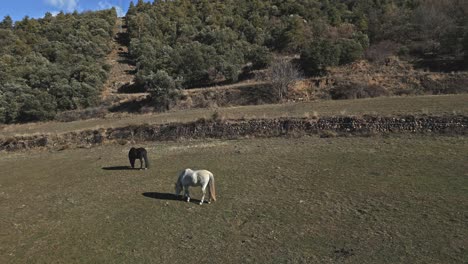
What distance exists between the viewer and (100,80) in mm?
71688

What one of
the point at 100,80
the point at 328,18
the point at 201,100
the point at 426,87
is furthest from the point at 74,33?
the point at 426,87

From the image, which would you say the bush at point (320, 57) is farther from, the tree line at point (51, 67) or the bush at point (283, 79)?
the tree line at point (51, 67)

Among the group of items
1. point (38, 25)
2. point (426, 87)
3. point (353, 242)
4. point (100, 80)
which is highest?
point (38, 25)

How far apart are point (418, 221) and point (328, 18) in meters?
81.5

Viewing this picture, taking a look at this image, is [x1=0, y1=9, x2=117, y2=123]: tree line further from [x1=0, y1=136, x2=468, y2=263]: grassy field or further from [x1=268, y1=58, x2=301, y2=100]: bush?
[x1=0, y1=136, x2=468, y2=263]: grassy field

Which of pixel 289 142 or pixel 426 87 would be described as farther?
pixel 426 87

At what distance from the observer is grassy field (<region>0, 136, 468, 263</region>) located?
11375 mm

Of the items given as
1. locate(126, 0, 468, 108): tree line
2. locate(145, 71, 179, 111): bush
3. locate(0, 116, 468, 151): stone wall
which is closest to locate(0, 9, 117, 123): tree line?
locate(126, 0, 468, 108): tree line

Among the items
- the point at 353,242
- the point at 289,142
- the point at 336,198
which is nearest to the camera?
the point at 353,242

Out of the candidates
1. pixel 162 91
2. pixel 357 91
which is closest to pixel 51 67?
pixel 162 91

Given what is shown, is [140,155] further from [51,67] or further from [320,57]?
[51,67]

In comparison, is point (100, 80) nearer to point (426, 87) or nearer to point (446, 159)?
point (426, 87)

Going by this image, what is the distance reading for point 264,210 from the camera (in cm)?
1457

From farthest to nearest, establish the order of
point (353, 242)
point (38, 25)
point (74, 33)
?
point (38, 25) < point (74, 33) < point (353, 242)
